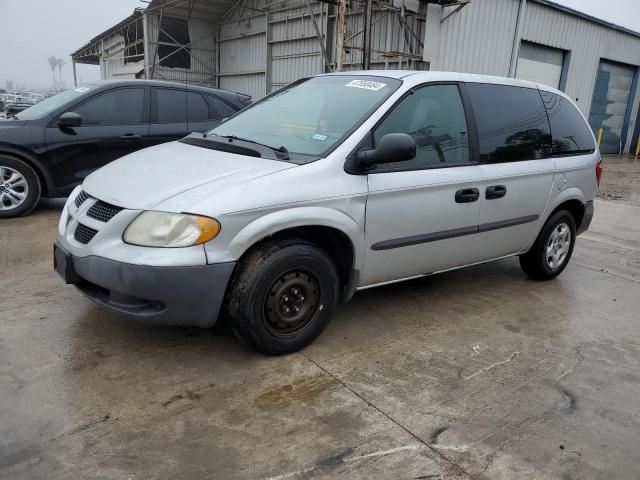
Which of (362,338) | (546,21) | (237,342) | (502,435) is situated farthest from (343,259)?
(546,21)

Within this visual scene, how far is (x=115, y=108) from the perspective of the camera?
6305 mm

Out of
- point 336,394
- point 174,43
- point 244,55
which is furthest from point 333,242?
point 174,43

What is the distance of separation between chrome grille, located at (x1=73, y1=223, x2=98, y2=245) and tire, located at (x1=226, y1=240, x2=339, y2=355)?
83cm

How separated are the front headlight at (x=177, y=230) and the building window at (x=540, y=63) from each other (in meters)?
15.1

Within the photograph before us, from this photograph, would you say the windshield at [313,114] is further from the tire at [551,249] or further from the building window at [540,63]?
the building window at [540,63]

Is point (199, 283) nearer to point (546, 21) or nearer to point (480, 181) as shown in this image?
point (480, 181)

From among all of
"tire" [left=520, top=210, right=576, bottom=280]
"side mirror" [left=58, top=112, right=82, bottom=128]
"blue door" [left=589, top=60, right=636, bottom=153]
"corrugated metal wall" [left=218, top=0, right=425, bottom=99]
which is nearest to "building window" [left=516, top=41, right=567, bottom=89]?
"blue door" [left=589, top=60, right=636, bottom=153]

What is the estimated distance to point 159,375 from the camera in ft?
9.57

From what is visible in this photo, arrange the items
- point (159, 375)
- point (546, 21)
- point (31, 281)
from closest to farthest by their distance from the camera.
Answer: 1. point (159, 375)
2. point (31, 281)
3. point (546, 21)

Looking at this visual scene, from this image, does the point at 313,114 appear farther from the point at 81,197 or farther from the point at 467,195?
the point at 81,197

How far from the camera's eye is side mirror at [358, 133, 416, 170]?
3047 millimetres

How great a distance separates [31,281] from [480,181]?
3507mm

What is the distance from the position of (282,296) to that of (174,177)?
91 centimetres

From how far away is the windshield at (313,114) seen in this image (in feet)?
11.0
